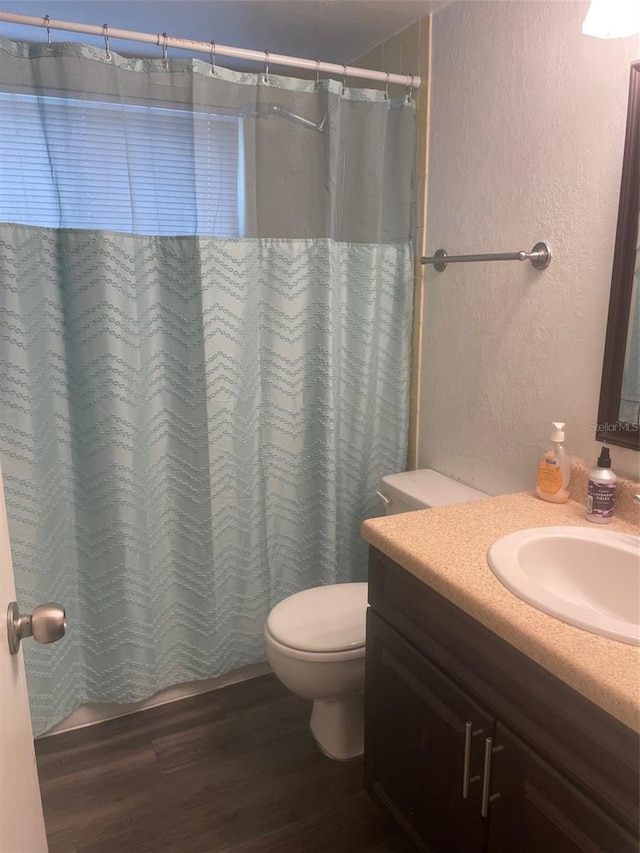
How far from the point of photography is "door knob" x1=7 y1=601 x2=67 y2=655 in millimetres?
814

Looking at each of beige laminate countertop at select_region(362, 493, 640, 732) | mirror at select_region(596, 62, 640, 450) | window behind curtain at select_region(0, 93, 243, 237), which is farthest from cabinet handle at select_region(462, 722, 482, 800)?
window behind curtain at select_region(0, 93, 243, 237)

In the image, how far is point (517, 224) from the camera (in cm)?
167

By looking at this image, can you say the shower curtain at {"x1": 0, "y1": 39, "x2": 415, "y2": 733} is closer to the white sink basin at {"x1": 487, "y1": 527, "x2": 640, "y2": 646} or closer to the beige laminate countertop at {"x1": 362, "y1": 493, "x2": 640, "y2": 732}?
the beige laminate countertop at {"x1": 362, "y1": 493, "x2": 640, "y2": 732}

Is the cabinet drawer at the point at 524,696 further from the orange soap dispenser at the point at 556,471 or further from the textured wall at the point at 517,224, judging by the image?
the textured wall at the point at 517,224

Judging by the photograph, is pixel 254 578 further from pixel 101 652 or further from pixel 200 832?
pixel 200 832

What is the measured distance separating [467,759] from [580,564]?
461 mm

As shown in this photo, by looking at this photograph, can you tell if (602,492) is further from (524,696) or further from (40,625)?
(40,625)

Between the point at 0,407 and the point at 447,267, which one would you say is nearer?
the point at 0,407

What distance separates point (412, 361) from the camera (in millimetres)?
2174

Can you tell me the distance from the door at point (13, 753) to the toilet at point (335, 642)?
0.80 meters

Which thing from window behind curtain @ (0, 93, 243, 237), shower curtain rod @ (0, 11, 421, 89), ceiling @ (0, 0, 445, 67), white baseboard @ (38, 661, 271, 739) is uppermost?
ceiling @ (0, 0, 445, 67)

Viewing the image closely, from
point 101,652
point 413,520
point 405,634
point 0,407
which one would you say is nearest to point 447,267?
point 413,520

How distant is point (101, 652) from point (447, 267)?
5.37 feet

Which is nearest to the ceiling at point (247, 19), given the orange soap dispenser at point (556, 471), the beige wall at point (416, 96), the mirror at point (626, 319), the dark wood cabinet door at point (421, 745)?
the beige wall at point (416, 96)
